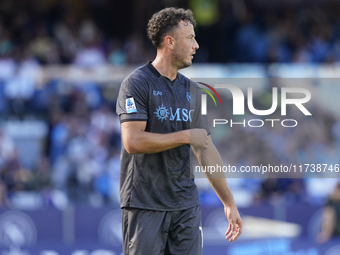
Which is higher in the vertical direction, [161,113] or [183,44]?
[183,44]

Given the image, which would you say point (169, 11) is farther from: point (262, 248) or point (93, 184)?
point (93, 184)

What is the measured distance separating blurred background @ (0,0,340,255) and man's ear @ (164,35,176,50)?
4136mm

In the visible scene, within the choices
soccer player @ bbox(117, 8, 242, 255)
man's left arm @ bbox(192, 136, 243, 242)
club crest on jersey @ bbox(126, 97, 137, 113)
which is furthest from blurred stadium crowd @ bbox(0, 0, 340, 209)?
club crest on jersey @ bbox(126, 97, 137, 113)

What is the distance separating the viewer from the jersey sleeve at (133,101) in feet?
10.2

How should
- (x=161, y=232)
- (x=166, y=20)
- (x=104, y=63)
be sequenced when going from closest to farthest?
(x=161, y=232), (x=166, y=20), (x=104, y=63)

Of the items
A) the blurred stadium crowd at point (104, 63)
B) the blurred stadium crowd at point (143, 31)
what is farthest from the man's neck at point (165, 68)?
the blurred stadium crowd at point (143, 31)

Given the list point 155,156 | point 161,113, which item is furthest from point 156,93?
point 155,156

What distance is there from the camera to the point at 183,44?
328cm

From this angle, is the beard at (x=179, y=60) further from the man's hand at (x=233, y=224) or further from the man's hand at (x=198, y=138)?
the man's hand at (x=233, y=224)

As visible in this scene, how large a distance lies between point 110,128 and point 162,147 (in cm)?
646

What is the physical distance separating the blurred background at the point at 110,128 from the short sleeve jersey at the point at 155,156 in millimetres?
3714

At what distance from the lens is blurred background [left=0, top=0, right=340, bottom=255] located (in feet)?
24.6

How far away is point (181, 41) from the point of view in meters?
3.29

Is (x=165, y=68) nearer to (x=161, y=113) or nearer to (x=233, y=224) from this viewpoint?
(x=161, y=113)
